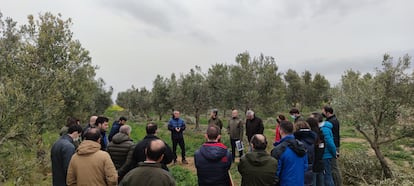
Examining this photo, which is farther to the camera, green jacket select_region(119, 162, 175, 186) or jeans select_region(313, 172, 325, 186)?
jeans select_region(313, 172, 325, 186)

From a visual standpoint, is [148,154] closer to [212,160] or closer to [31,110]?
[212,160]

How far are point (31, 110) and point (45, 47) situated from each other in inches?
197

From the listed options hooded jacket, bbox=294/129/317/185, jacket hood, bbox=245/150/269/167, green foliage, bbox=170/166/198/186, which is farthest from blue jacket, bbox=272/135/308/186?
green foliage, bbox=170/166/198/186

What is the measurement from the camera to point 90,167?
4.57m

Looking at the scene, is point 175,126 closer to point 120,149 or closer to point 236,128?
point 236,128

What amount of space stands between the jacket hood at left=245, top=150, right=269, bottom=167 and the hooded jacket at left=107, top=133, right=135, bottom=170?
252 centimetres

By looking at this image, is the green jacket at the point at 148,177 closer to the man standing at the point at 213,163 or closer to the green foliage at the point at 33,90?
A: the man standing at the point at 213,163

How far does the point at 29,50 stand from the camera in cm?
1033

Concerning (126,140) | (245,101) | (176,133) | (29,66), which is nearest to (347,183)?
(176,133)

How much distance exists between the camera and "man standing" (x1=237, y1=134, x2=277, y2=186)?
4.46 meters

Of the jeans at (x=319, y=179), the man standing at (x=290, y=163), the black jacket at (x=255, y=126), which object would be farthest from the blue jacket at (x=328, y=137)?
the black jacket at (x=255, y=126)

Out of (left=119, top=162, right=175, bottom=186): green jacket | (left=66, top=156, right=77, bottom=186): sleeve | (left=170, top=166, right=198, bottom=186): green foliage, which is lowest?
(left=170, top=166, right=198, bottom=186): green foliage

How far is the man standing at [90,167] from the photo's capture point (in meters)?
4.57

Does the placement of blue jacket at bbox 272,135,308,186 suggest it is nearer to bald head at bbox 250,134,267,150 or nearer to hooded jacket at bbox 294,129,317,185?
bald head at bbox 250,134,267,150
